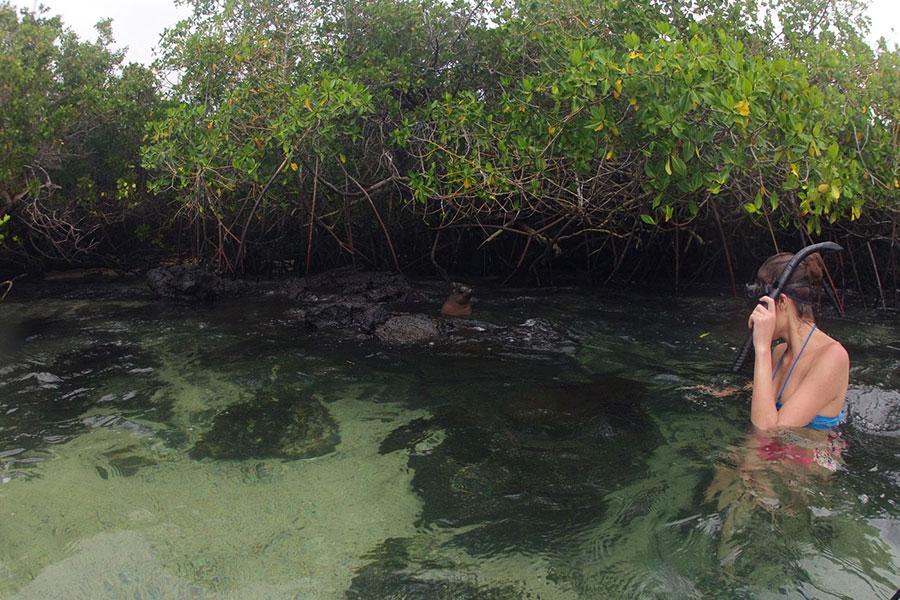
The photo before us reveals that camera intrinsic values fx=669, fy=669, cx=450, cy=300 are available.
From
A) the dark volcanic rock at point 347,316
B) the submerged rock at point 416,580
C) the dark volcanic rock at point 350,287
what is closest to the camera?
the submerged rock at point 416,580

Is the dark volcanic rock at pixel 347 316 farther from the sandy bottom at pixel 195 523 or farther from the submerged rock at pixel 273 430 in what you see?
the sandy bottom at pixel 195 523

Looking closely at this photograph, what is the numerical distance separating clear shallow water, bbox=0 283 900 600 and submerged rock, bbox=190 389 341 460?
0.02 m

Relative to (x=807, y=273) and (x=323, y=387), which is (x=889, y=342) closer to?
(x=807, y=273)

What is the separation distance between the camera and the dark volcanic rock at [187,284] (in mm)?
7777

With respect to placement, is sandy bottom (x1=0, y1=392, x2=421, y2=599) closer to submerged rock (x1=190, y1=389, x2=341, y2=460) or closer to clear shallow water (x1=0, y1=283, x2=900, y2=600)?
clear shallow water (x1=0, y1=283, x2=900, y2=600)

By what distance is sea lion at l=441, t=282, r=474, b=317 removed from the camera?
6713 millimetres

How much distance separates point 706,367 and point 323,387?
9.78 feet

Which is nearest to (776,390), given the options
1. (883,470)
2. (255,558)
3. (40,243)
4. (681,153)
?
(883,470)

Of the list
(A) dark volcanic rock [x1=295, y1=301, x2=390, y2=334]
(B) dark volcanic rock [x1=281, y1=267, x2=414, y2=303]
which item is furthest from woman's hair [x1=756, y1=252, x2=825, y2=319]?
(B) dark volcanic rock [x1=281, y1=267, x2=414, y2=303]

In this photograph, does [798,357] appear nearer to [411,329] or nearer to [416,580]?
[416,580]

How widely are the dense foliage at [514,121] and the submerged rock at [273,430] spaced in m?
2.81

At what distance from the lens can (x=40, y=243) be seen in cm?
945

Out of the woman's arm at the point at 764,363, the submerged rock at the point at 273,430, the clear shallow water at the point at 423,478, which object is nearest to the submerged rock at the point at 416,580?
the clear shallow water at the point at 423,478

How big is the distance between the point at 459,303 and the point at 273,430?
3.19m
